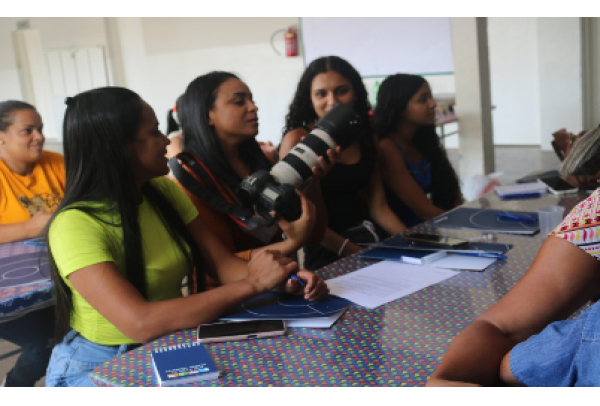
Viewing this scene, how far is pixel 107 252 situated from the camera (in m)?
1.37

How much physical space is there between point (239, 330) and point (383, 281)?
424 millimetres

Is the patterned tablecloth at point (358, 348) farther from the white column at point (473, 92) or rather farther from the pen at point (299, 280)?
the white column at point (473, 92)

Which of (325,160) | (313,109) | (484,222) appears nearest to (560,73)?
(313,109)

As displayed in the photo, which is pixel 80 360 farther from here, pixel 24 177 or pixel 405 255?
pixel 24 177

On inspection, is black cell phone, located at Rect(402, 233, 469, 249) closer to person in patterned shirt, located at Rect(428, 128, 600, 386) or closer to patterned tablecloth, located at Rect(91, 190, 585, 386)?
patterned tablecloth, located at Rect(91, 190, 585, 386)

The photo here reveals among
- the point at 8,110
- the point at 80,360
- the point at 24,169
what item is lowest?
the point at 80,360

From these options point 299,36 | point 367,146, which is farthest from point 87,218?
point 299,36

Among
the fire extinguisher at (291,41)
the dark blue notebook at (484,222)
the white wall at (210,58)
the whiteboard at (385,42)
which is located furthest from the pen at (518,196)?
the fire extinguisher at (291,41)

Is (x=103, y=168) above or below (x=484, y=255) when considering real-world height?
above

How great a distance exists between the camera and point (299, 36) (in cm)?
707

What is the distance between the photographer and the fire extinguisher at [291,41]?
23.3 feet
